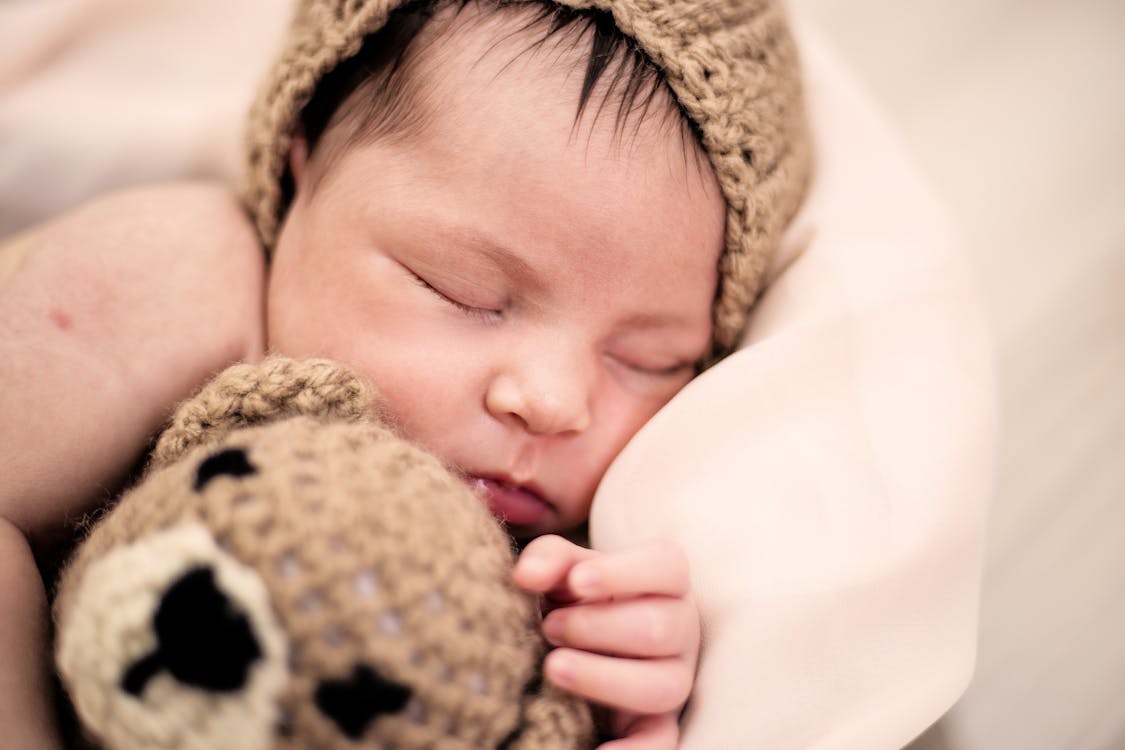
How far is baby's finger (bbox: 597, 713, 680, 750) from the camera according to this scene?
75 centimetres

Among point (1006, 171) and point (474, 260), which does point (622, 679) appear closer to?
point (474, 260)

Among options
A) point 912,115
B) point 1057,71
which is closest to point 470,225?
→ point 912,115

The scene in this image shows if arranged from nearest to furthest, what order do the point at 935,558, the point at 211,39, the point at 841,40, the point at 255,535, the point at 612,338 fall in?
the point at 255,535
the point at 935,558
the point at 612,338
the point at 211,39
the point at 841,40

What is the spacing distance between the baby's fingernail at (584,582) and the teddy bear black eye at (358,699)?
188 mm

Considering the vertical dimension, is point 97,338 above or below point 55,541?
above

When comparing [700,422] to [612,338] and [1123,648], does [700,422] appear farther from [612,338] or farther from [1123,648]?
[1123,648]

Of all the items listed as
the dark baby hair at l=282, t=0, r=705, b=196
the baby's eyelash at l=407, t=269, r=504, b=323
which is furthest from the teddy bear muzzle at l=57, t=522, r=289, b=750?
the dark baby hair at l=282, t=0, r=705, b=196

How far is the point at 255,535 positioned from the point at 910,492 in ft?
2.19

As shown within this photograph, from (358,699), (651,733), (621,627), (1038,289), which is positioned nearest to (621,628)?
(621,627)

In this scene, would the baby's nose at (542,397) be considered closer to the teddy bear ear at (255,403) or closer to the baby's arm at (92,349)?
the teddy bear ear at (255,403)

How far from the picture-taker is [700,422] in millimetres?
963

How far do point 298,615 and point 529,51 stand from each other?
2.21 ft

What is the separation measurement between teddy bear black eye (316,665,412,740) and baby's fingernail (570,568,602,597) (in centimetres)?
19

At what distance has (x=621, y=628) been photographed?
2.31 ft
